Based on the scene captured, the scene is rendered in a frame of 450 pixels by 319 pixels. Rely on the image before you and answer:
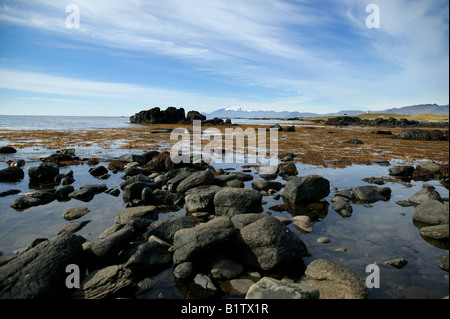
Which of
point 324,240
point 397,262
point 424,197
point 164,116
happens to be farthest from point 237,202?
point 164,116

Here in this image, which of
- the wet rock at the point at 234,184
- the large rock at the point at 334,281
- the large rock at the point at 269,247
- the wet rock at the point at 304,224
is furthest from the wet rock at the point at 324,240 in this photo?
the wet rock at the point at 234,184

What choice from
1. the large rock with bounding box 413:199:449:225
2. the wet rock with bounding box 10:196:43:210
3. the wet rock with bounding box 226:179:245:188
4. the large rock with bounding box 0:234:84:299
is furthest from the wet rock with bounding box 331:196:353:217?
the wet rock with bounding box 10:196:43:210

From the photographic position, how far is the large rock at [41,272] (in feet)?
17.4

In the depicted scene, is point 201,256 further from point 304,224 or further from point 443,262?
point 443,262

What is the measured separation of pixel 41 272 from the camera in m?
5.76

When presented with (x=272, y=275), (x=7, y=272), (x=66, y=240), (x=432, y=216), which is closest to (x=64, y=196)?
(x=66, y=240)

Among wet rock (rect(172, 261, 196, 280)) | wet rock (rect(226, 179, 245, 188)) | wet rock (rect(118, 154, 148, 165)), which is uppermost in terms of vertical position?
wet rock (rect(118, 154, 148, 165))

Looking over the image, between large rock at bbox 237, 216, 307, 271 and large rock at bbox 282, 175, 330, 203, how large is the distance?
5102 millimetres

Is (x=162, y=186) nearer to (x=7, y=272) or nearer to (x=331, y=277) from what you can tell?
(x=7, y=272)

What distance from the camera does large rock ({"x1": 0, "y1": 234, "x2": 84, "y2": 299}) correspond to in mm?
5309

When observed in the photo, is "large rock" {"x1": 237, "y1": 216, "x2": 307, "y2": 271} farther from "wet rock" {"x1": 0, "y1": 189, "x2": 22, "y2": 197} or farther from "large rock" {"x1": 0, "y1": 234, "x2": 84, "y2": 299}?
"wet rock" {"x1": 0, "y1": 189, "x2": 22, "y2": 197}

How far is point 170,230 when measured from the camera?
895 cm

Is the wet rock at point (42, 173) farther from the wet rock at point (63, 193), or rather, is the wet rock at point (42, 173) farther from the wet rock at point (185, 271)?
the wet rock at point (185, 271)

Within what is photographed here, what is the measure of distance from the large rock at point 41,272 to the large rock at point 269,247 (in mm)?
4678
